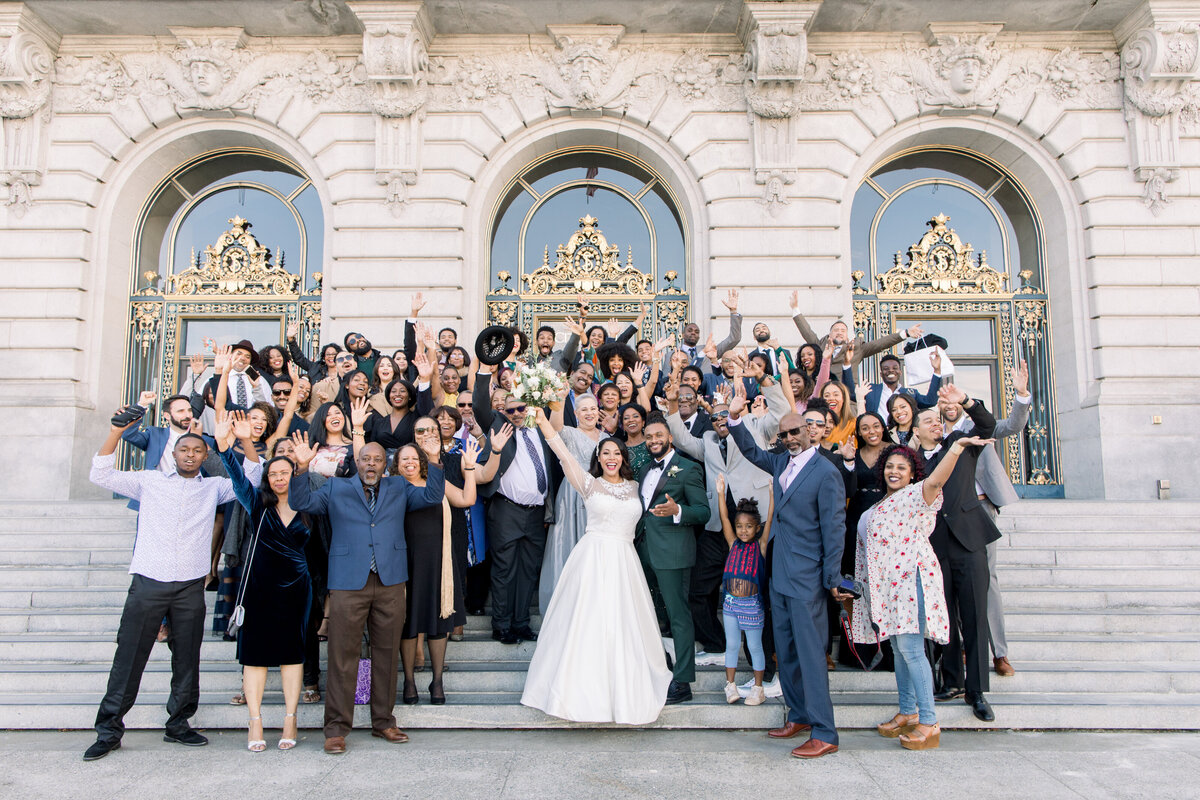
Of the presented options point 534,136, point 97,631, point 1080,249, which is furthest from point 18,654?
point 1080,249

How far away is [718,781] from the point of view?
462cm

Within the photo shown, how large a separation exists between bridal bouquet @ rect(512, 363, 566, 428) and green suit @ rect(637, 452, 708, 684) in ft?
3.50

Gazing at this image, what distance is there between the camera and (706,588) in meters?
6.57

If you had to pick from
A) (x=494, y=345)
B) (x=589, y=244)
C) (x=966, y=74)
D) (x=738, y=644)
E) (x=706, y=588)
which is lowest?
(x=738, y=644)

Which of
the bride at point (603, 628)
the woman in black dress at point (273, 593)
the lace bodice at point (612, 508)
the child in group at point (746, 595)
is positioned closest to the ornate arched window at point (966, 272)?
the child in group at point (746, 595)

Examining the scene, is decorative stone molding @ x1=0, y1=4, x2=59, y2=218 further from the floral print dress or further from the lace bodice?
the floral print dress

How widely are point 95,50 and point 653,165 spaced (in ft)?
30.4

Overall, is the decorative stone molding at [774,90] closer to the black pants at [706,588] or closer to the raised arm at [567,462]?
the black pants at [706,588]

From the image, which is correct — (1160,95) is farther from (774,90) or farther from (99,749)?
(99,749)

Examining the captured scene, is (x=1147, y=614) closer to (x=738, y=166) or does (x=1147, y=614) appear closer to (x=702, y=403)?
(x=702, y=403)

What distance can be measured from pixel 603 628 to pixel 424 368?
3248mm

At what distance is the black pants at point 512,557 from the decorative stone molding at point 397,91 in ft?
23.6

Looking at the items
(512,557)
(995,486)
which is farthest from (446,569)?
(995,486)

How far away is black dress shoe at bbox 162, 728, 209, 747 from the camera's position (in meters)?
5.34
